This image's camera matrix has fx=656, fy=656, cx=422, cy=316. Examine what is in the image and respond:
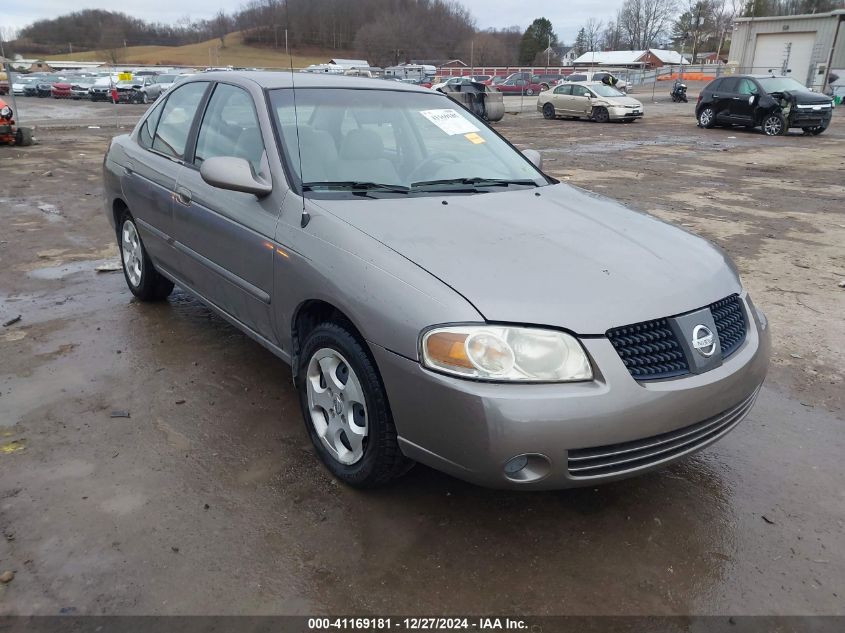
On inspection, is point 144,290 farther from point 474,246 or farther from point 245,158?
point 474,246

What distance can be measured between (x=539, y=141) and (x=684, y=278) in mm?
16446

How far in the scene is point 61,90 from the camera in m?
39.1

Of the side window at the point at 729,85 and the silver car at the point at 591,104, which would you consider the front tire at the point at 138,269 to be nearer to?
the side window at the point at 729,85

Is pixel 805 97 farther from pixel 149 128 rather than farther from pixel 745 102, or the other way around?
pixel 149 128

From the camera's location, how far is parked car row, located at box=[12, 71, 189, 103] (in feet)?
110

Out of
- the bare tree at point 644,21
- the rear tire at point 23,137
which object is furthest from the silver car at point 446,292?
the bare tree at point 644,21

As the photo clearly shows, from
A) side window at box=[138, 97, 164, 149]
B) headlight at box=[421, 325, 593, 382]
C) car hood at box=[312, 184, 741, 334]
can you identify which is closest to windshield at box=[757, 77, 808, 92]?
car hood at box=[312, 184, 741, 334]

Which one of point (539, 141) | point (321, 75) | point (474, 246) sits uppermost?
point (321, 75)

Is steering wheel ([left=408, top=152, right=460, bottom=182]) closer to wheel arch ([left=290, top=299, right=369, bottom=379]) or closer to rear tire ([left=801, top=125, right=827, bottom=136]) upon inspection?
wheel arch ([left=290, top=299, right=369, bottom=379])

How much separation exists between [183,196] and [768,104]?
792 inches

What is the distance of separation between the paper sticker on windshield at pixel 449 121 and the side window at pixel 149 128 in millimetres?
2034

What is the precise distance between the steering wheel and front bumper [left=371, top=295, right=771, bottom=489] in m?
1.26

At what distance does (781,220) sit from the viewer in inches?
331

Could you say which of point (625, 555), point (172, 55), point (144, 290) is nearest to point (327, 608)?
point (625, 555)
